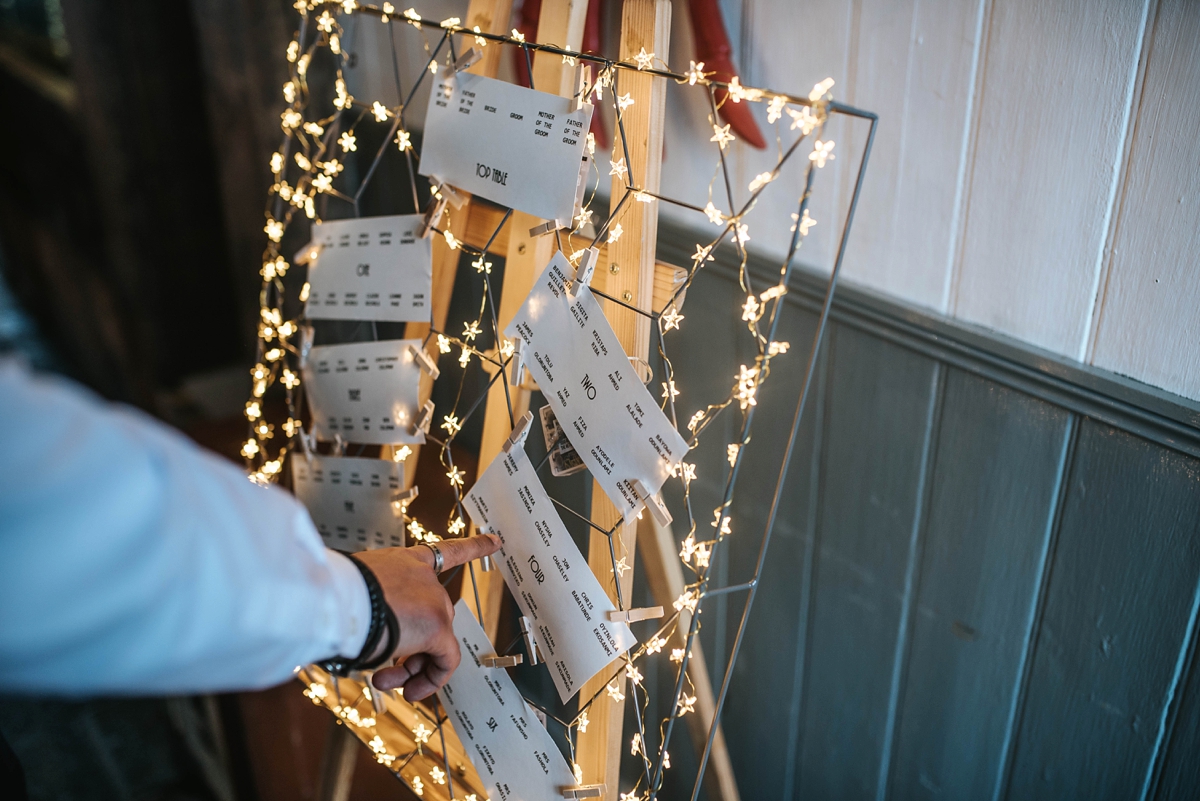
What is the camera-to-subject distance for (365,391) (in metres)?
0.98

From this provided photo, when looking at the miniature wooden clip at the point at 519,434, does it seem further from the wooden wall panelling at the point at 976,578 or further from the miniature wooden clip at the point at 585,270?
the wooden wall panelling at the point at 976,578

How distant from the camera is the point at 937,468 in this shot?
950 millimetres

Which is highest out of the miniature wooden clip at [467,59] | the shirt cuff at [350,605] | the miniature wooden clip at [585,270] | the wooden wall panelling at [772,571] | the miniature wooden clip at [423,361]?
the miniature wooden clip at [467,59]

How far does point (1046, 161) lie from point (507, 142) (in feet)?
1.62

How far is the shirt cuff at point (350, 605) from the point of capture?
0.66 meters

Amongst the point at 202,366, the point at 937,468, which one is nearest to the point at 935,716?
the point at 937,468

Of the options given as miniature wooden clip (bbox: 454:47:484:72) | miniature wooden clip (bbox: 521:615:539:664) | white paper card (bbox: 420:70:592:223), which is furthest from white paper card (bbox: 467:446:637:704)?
miniature wooden clip (bbox: 454:47:484:72)

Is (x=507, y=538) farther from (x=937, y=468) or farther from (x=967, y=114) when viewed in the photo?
(x=967, y=114)

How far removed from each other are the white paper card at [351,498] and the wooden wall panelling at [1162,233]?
76cm

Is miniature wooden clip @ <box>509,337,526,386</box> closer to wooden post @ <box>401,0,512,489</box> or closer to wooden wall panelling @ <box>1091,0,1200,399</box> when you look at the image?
wooden post @ <box>401,0,512,489</box>

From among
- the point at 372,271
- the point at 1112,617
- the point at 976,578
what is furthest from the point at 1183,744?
the point at 372,271

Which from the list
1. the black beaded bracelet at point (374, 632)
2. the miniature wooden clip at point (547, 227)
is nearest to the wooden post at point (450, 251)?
the miniature wooden clip at point (547, 227)

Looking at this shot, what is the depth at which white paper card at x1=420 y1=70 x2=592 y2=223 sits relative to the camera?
0.72 m

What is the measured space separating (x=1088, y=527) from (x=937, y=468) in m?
0.17
